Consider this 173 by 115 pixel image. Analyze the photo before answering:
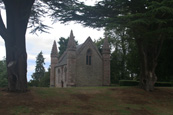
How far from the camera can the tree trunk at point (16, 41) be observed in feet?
46.6

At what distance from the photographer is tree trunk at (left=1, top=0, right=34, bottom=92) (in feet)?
46.6

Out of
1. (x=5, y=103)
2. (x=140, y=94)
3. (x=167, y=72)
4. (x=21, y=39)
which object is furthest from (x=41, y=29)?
(x=167, y=72)

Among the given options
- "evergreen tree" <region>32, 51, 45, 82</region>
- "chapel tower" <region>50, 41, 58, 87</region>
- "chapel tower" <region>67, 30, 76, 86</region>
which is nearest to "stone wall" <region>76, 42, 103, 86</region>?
"chapel tower" <region>67, 30, 76, 86</region>

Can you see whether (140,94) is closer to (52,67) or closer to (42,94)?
(42,94)

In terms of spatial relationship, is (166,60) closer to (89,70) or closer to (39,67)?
(89,70)

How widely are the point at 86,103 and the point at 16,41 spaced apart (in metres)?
6.44

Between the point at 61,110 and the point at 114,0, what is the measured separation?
9131 mm

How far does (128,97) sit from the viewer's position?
16.3m

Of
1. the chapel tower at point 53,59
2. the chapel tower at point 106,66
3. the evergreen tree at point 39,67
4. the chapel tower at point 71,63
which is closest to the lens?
the chapel tower at point 71,63

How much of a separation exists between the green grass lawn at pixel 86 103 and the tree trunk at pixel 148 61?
151 centimetres

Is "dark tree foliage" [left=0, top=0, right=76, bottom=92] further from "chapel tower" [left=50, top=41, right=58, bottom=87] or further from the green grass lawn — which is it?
"chapel tower" [left=50, top=41, right=58, bottom=87]

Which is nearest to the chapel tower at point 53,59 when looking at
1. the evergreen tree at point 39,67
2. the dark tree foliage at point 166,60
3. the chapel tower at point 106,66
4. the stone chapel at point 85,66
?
the stone chapel at point 85,66

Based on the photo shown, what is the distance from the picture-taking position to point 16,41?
1437 centimetres

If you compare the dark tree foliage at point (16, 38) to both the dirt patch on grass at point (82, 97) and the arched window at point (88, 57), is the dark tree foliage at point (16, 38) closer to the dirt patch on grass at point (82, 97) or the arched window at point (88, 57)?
the dirt patch on grass at point (82, 97)
